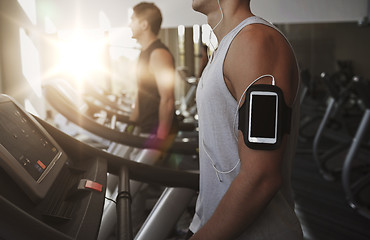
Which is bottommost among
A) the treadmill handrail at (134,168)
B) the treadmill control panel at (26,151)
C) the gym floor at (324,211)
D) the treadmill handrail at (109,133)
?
the gym floor at (324,211)

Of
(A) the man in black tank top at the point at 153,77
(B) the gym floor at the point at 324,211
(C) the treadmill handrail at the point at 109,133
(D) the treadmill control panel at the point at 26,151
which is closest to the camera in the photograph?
(D) the treadmill control panel at the point at 26,151

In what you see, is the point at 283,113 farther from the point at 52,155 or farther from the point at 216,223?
the point at 52,155

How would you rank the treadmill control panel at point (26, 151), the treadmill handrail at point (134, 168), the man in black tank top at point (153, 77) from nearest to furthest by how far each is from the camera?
the treadmill control panel at point (26, 151)
the treadmill handrail at point (134, 168)
the man in black tank top at point (153, 77)

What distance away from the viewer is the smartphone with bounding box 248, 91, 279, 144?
2.26ft

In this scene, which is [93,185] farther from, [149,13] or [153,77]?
[149,13]

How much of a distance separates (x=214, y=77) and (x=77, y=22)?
2746 mm

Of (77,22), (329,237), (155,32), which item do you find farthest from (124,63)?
(329,237)

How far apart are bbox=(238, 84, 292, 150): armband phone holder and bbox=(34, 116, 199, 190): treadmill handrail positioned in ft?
1.96

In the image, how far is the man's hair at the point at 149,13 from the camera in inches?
96.3

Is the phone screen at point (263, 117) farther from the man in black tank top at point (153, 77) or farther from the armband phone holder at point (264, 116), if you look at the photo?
the man in black tank top at point (153, 77)

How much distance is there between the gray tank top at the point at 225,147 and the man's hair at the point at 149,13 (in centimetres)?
172

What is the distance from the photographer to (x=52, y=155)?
0.98 metres

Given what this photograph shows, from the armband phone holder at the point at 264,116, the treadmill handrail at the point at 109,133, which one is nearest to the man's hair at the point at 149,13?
the treadmill handrail at the point at 109,133

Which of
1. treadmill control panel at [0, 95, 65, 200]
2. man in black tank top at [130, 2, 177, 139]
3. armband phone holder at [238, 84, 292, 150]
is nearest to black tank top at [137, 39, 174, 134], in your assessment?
man in black tank top at [130, 2, 177, 139]
